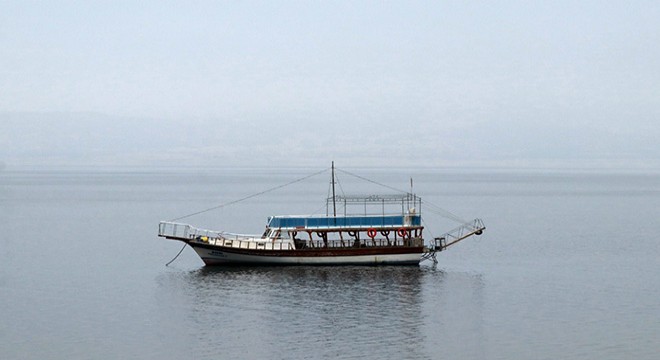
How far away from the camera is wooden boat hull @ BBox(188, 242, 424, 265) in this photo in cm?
8638

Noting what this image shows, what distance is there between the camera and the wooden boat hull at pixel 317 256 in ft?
283

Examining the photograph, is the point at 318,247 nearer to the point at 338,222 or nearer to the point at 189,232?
the point at 338,222

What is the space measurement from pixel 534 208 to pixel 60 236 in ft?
356

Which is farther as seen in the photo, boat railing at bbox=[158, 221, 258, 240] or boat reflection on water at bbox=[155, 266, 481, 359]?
boat railing at bbox=[158, 221, 258, 240]

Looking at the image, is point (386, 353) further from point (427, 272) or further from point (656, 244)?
point (656, 244)

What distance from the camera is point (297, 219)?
86812 mm

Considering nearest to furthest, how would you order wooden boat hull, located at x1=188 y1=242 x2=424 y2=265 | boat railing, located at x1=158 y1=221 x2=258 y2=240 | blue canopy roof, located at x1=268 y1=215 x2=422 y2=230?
boat railing, located at x1=158 y1=221 x2=258 y2=240
wooden boat hull, located at x1=188 y1=242 x2=424 y2=265
blue canopy roof, located at x1=268 y1=215 x2=422 y2=230

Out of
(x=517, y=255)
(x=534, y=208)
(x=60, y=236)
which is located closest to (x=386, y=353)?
(x=517, y=255)

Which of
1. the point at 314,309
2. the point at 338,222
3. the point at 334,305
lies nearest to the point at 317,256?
the point at 338,222

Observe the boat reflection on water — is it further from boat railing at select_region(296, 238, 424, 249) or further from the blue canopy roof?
the blue canopy roof

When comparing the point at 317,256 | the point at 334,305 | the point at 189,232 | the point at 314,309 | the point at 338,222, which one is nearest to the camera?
the point at 314,309

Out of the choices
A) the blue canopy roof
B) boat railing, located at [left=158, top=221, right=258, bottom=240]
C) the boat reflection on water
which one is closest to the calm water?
the boat reflection on water

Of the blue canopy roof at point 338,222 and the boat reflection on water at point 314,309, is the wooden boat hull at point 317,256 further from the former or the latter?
the blue canopy roof at point 338,222

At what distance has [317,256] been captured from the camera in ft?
285
